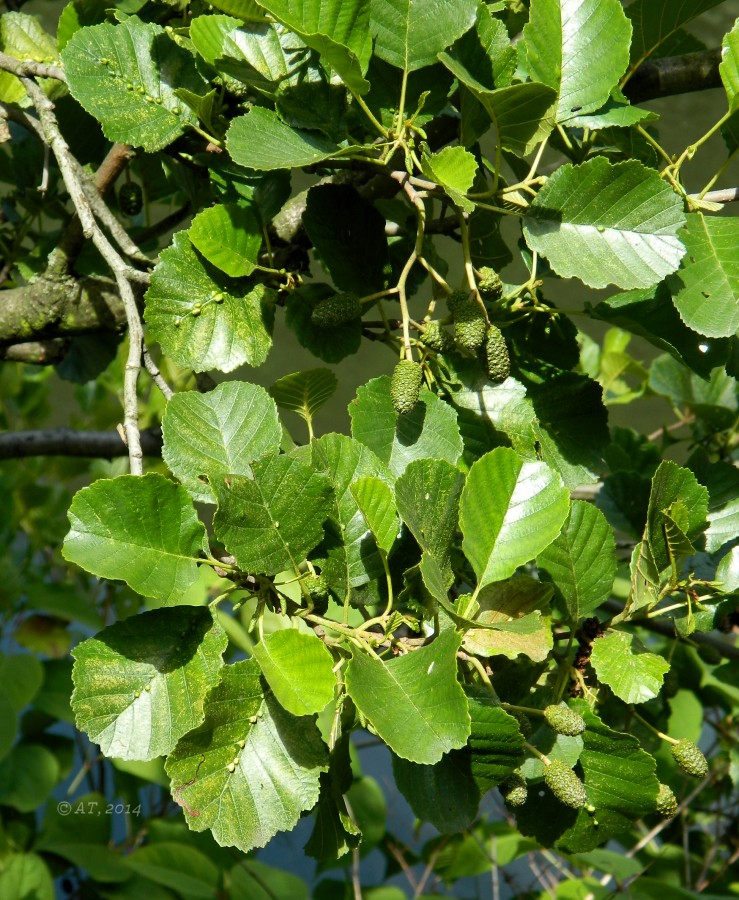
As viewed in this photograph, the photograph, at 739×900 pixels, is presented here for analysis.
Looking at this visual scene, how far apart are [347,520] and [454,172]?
231 millimetres

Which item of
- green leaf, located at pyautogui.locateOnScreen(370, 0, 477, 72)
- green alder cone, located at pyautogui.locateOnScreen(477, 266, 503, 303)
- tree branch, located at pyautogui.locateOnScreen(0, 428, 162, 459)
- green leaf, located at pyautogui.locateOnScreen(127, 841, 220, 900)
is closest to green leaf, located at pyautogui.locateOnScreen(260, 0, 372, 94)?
green leaf, located at pyautogui.locateOnScreen(370, 0, 477, 72)

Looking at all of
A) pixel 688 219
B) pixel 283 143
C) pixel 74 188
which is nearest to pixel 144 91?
pixel 74 188

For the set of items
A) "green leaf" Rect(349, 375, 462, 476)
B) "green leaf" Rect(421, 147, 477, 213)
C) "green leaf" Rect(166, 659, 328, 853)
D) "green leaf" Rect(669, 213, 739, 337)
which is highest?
"green leaf" Rect(421, 147, 477, 213)

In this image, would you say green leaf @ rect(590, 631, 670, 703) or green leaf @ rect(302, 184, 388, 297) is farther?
green leaf @ rect(302, 184, 388, 297)

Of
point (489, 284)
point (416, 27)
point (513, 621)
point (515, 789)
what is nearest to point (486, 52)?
point (416, 27)

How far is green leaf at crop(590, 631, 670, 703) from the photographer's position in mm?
598

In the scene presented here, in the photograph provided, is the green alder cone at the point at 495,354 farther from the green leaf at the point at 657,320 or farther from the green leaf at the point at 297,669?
the green leaf at the point at 297,669

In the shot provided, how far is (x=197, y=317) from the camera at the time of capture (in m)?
0.69

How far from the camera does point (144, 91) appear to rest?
0.73 metres

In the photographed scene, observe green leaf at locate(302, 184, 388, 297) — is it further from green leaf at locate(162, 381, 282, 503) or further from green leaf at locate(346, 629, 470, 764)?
green leaf at locate(346, 629, 470, 764)

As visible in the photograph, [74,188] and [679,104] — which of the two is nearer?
[74,188]

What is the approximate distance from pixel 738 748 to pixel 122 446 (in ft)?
3.09

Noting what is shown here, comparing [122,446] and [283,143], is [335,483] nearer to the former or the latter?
[283,143]

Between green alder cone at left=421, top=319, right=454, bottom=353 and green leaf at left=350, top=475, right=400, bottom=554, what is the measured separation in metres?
0.11
